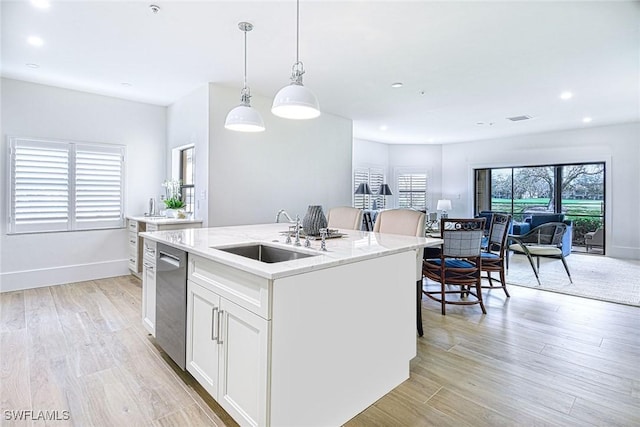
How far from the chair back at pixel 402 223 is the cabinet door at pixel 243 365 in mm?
1768

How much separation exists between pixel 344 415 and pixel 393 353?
1.61ft

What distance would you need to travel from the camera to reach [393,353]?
2064 mm

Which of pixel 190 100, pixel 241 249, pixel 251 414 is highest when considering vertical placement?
pixel 190 100

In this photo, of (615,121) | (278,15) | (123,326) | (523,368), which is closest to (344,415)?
(523,368)

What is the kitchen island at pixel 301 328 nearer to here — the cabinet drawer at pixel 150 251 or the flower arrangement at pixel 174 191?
the cabinet drawer at pixel 150 251

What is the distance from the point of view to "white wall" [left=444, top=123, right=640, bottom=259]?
21.3 feet

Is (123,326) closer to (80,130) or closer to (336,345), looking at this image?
(336,345)

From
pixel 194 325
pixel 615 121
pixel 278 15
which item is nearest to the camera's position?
pixel 194 325

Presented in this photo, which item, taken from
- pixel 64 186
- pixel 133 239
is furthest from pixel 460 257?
pixel 64 186

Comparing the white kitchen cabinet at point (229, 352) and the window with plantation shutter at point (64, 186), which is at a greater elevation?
the window with plantation shutter at point (64, 186)

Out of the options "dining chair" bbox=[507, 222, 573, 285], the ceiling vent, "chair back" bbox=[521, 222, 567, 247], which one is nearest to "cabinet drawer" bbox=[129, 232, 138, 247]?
"dining chair" bbox=[507, 222, 573, 285]

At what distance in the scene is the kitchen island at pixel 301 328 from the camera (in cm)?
148

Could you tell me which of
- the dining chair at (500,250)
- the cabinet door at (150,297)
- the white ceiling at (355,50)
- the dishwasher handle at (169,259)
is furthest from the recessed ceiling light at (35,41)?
the dining chair at (500,250)

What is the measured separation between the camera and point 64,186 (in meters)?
4.59
